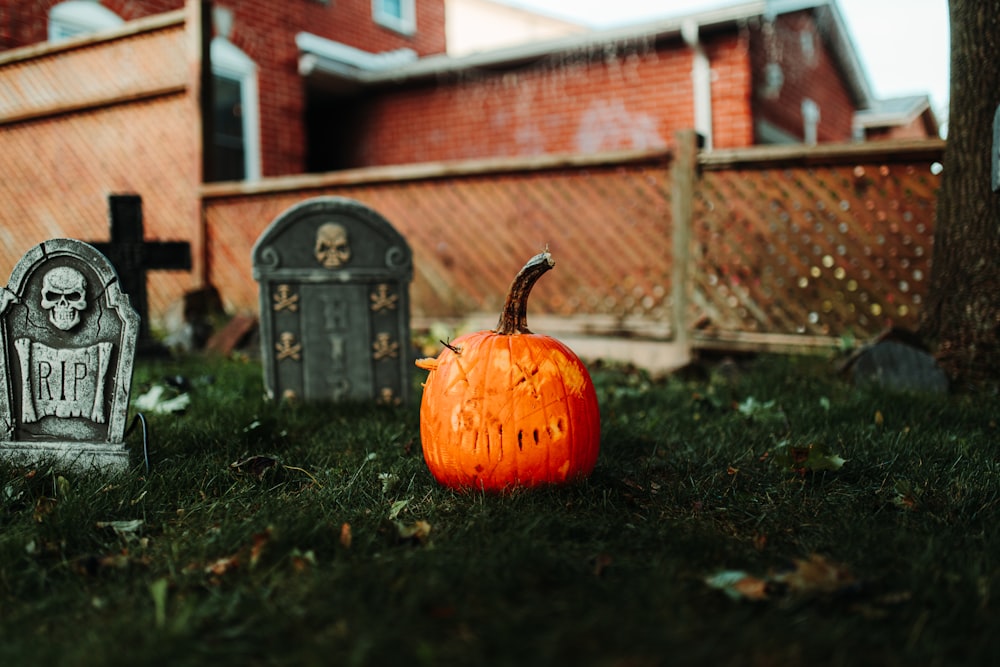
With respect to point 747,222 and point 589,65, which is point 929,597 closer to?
point 747,222

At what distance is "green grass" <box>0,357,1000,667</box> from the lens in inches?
62.1

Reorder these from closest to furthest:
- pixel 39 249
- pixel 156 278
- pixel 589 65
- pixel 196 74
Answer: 1. pixel 39 249
2. pixel 196 74
3. pixel 156 278
4. pixel 589 65

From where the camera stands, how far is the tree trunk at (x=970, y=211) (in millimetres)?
4113

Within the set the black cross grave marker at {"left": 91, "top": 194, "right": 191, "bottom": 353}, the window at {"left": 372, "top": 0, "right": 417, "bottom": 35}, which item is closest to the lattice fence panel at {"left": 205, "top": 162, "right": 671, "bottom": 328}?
the black cross grave marker at {"left": 91, "top": 194, "right": 191, "bottom": 353}

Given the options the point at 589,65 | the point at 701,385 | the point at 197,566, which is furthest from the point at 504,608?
the point at 589,65

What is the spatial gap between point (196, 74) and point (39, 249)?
5311 millimetres

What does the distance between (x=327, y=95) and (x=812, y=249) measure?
9445 mm

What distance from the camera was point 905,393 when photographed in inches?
161

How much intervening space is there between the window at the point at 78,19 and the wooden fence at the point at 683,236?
3.18 metres

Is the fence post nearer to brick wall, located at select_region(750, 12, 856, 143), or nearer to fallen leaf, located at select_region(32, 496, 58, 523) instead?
fallen leaf, located at select_region(32, 496, 58, 523)

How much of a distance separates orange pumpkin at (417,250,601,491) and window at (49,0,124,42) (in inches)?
318

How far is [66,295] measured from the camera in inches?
113

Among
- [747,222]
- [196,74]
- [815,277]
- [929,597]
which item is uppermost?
[196,74]

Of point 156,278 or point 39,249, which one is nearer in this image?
point 39,249
